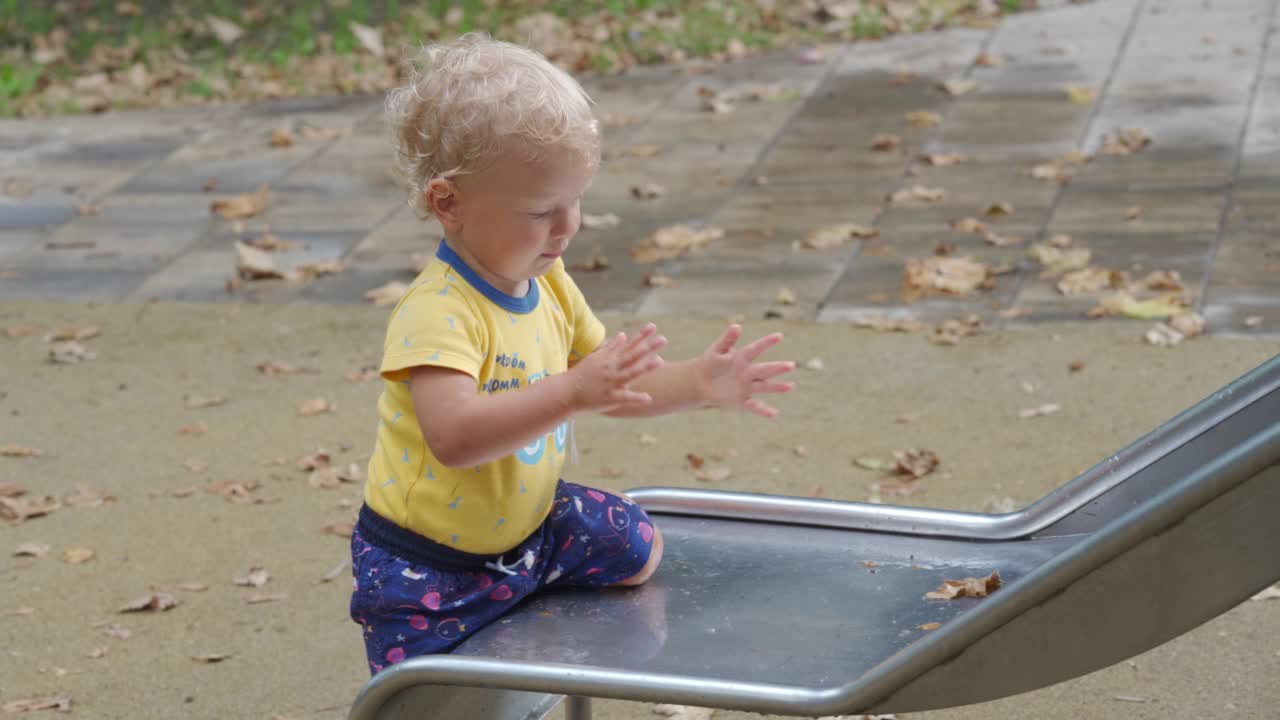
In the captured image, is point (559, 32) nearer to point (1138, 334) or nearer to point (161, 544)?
point (1138, 334)

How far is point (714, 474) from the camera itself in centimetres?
454

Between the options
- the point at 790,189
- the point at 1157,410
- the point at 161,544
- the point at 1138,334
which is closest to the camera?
the point at 161,544

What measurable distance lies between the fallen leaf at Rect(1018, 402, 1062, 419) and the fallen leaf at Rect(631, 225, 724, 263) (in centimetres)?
192

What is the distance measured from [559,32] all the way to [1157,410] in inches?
231

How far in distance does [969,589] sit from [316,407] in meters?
3.02

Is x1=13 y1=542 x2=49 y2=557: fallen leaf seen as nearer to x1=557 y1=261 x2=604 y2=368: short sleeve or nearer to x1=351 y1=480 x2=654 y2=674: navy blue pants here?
x1=351 y1=480 x2=654 y2=674: navy blue pants

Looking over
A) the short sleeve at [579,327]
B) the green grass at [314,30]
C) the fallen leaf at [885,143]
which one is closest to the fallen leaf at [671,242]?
the fallen leaf at [885,143]

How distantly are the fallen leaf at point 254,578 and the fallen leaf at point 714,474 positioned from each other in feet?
3.98

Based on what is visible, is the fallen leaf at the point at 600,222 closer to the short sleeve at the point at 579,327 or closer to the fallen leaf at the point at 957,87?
the fallen leaf at the point at 957,87

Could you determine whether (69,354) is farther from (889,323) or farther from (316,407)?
(889,323)

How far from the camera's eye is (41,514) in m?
4.54

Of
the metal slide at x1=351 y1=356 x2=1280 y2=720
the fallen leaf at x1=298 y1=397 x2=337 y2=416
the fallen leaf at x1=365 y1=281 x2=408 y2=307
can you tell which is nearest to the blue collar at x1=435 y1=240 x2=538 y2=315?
the metal slide at x1=351 y1=356 x2=1280 y2=720

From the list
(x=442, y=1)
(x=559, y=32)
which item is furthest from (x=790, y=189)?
(x=442, y=1)

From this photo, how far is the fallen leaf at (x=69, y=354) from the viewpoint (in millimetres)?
5723
